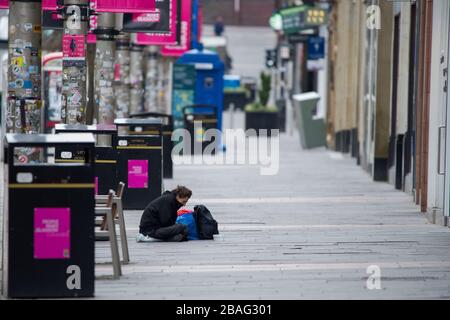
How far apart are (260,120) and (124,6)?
117 feet

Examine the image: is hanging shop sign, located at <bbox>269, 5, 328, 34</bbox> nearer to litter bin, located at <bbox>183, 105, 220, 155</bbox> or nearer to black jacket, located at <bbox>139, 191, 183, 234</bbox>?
litter bin, located at <bbox>183, 105, 220, 155</bbox>

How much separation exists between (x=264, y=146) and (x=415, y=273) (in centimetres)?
3285

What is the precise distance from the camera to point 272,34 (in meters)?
106

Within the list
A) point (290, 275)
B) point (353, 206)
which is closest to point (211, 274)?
point (290, 275)

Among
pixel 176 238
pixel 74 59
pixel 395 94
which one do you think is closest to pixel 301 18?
pixel 395 94

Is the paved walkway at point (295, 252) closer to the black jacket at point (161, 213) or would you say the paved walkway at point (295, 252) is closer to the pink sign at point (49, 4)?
the black jacket at point (161, 213)

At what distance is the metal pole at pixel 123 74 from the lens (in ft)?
95.6

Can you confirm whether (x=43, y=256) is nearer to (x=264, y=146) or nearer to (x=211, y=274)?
(x=211, y=274)

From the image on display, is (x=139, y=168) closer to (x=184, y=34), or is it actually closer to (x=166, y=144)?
(x=166, y=144)

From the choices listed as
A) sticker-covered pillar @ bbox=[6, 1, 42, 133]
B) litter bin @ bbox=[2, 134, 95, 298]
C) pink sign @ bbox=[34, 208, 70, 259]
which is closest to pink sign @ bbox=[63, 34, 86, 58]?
sticker-covered pillar @ bbox=[6, 1, 42, 133]

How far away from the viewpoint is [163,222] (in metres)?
16.9

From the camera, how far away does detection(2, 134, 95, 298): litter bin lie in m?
11.9

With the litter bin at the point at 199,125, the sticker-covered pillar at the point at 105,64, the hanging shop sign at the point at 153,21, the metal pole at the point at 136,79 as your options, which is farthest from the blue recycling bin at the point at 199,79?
the sticker-covered pillar at the point at 105,64
